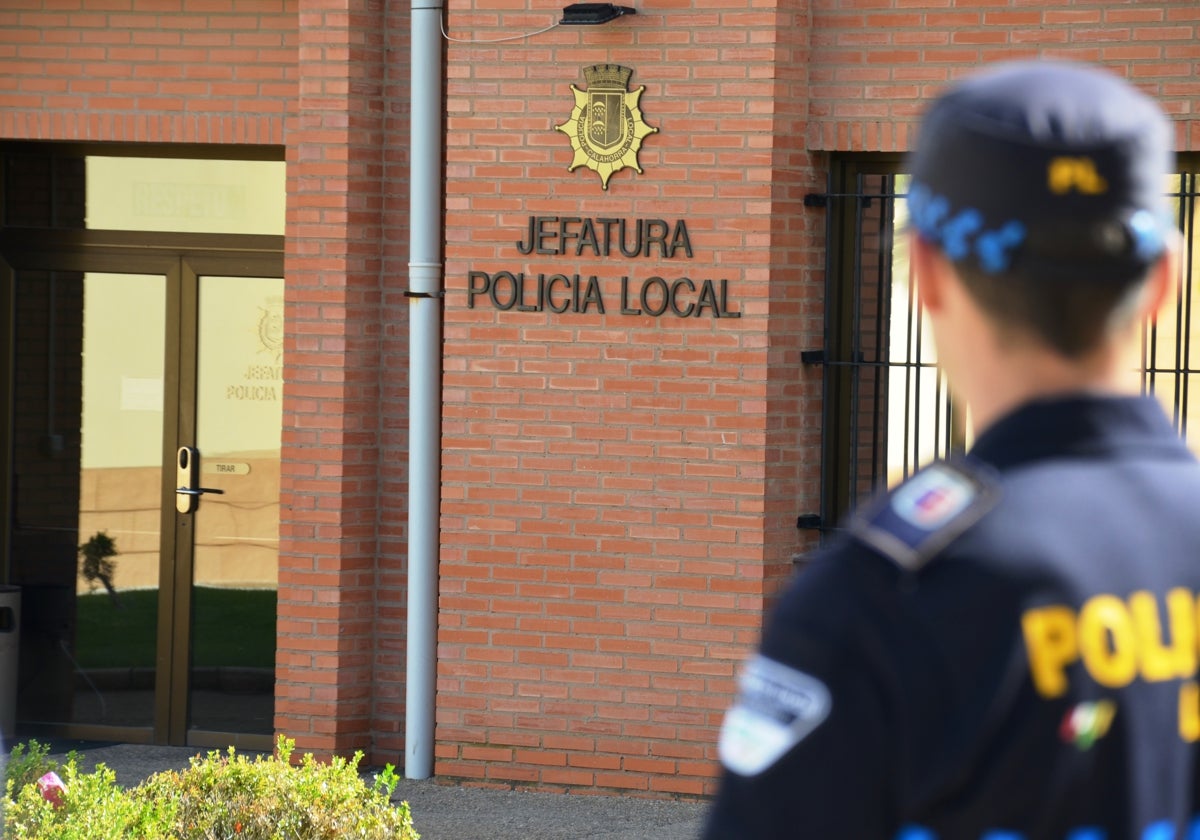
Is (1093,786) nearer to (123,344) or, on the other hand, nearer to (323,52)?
(323,52)

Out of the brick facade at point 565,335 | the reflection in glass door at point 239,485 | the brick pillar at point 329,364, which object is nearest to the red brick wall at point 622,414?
the brick facade at point 565,335

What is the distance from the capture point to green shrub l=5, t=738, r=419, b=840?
14.6 ft

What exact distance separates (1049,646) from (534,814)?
6158mm

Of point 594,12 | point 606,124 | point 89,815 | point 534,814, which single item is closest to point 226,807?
point 89,815

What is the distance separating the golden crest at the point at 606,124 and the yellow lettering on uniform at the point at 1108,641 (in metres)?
6.18

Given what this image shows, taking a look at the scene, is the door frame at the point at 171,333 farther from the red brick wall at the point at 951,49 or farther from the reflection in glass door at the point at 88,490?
the red brick wall at the point at 951,49

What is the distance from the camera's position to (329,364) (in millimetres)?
7742

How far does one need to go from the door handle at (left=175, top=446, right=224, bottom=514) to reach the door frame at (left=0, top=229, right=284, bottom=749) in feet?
0.21

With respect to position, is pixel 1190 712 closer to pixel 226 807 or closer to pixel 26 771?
pixel 226 807

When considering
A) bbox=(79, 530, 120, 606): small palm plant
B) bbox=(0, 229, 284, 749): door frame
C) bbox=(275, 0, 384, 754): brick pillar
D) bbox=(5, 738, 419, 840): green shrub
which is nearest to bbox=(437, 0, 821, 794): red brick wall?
bbox=(275, 0, 384, 754): brick pillar

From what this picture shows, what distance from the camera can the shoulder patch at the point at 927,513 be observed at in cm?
126

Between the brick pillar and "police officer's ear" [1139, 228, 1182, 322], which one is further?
the brick pillar

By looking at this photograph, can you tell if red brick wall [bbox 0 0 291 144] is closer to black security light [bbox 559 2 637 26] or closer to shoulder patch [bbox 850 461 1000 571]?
black security light [bbox 559 2 637 26]

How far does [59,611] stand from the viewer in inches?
342
